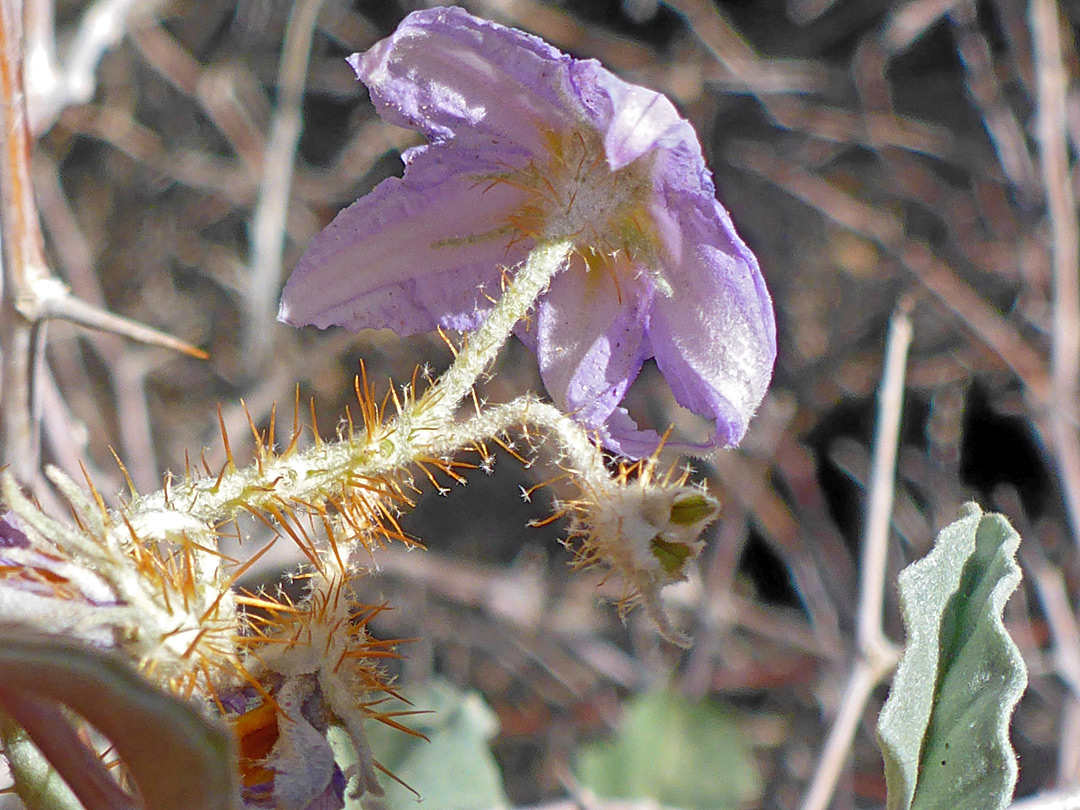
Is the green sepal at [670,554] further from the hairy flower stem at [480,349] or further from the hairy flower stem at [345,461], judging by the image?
the hairy flower stem at [480,349]

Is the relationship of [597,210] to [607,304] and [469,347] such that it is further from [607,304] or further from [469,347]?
[469,347]

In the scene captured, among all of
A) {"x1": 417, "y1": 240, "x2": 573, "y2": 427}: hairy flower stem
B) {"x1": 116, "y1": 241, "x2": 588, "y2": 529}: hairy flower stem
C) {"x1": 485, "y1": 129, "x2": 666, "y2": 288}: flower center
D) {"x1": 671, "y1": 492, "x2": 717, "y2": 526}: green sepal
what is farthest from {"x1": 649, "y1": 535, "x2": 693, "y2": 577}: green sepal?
{"x1": 485, "y1": 129, "x2": 666, "y2": 288}: flower center

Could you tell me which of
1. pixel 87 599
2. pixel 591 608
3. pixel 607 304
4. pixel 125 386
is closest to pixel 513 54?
pixel 607 304

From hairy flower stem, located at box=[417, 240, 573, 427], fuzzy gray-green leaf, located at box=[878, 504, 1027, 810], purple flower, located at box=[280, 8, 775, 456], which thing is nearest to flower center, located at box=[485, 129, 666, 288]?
purple flower, located at box=[280, 8, 775, 456]

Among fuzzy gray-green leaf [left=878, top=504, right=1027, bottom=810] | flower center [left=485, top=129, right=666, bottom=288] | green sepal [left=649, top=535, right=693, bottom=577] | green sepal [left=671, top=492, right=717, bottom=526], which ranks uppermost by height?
flower center [left=485, top=129, right=666, bottom=288]

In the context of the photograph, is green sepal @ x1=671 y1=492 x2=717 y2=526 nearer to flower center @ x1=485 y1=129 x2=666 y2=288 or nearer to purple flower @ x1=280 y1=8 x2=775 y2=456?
purple flower @ x1=280 y1=8 x2=775 y2=456

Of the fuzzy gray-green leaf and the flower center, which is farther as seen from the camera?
the flower center

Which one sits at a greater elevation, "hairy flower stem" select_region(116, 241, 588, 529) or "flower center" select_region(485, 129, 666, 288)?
"flower center" select_region(485, 129, 666, 288)
